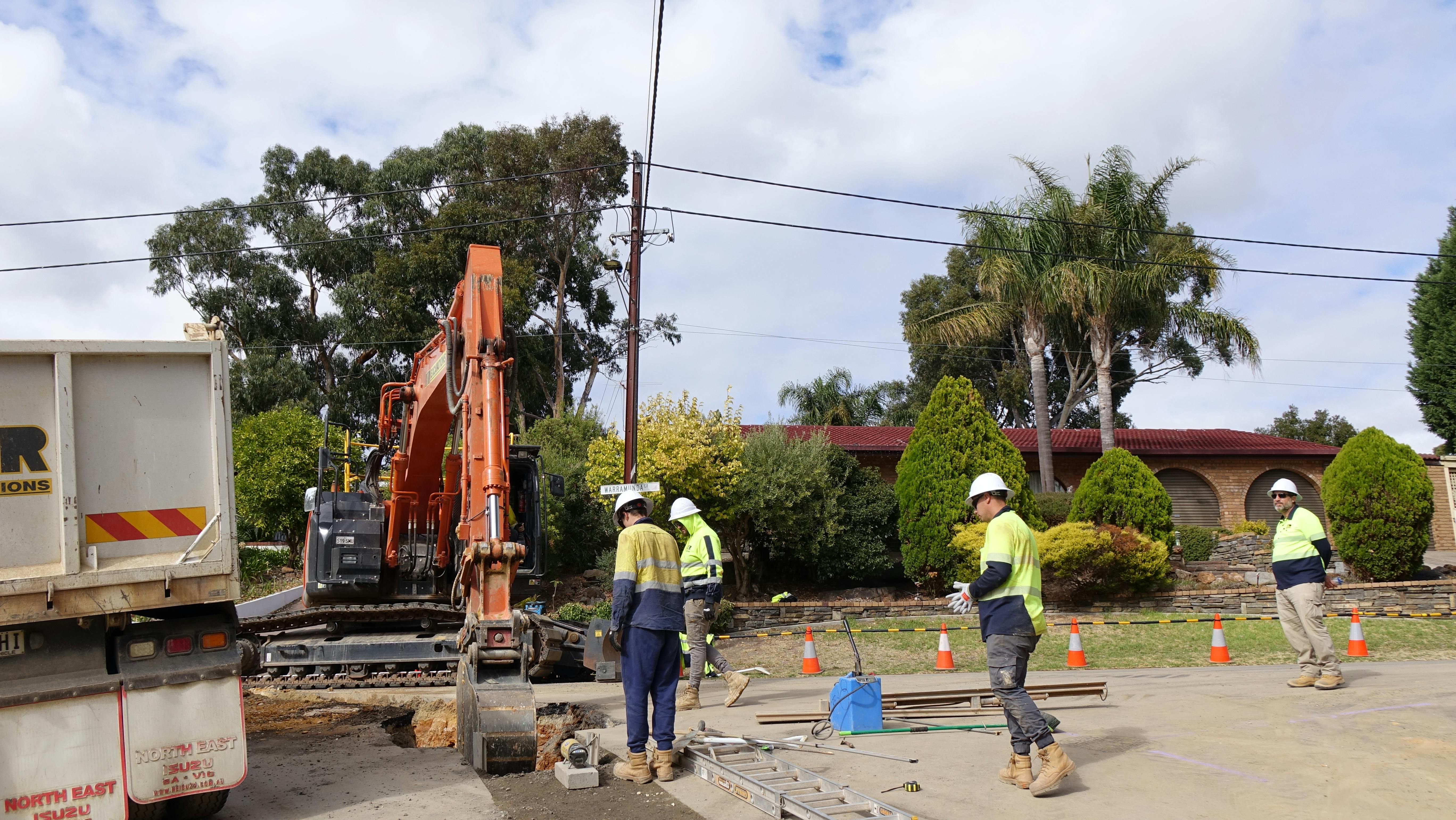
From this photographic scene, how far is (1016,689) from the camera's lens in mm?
5691

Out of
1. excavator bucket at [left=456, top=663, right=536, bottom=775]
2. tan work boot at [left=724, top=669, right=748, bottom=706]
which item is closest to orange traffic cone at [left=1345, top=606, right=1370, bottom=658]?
tan work boot at [left=724, top=669, right=748, bottom=706]

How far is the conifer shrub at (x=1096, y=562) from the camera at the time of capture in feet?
52.7

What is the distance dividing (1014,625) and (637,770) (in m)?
2.50

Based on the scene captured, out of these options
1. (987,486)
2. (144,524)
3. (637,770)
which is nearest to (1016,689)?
(987,486)

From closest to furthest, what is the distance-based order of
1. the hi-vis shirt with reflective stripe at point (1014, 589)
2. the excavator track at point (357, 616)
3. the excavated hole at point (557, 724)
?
the hi-vis shirt with reflective stripe at point (1014, 589) < the excavated hole at point (557, 724) < the excavator track at point (357, 616)

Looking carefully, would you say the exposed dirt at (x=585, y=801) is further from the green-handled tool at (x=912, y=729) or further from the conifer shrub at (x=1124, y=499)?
the conifer shrub at (x=1124, y=499)

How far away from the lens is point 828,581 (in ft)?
70.3

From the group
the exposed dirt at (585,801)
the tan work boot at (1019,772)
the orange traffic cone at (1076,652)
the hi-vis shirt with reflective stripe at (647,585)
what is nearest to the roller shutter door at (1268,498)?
the orange traffic cone at (1076,652)

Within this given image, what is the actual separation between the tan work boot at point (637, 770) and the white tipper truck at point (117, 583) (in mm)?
2241

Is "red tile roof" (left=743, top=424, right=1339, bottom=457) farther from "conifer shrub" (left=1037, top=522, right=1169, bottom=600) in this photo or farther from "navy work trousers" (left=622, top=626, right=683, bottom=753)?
"navy work trousers" (left=622, top=626, right=683, bottom=753)

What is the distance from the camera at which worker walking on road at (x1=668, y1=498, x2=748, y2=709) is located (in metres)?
8.96

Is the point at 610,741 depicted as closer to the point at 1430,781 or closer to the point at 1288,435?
the point at 1430,781

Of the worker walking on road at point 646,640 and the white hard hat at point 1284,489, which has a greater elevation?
the white hard hat at point 1284,489

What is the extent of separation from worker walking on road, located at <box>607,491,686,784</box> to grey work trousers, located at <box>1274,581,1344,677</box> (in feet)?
18.7
